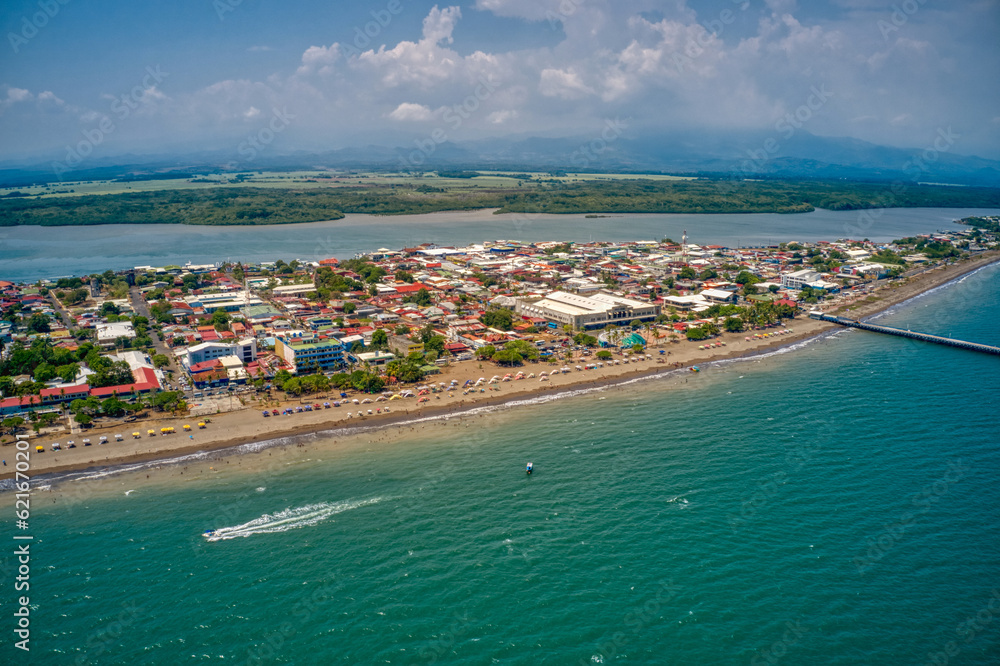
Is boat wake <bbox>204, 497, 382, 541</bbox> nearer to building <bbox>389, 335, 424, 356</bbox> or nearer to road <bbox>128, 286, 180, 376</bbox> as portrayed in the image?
building <bbox>389, 335, 424, 356</bbox>

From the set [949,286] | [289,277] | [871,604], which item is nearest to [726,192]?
[949,286]

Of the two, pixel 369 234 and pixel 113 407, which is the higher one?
pixel 369 234

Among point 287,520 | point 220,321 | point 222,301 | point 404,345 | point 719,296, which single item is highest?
point 719,296

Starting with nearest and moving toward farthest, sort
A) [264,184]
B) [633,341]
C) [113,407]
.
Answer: [113,407] → [633,341] → [264,184]

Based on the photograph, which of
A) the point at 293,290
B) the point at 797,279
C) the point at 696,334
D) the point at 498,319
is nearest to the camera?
the point at 696,334

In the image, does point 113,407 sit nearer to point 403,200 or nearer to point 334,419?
point 334,419

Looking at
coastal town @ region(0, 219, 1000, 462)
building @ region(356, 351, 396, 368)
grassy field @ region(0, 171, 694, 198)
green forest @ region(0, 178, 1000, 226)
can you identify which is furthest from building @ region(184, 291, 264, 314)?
grassy field @ region(0, 171, 694, 198)

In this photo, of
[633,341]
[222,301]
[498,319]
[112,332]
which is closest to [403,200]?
[222,301]

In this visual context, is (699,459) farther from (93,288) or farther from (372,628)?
(93,288)
